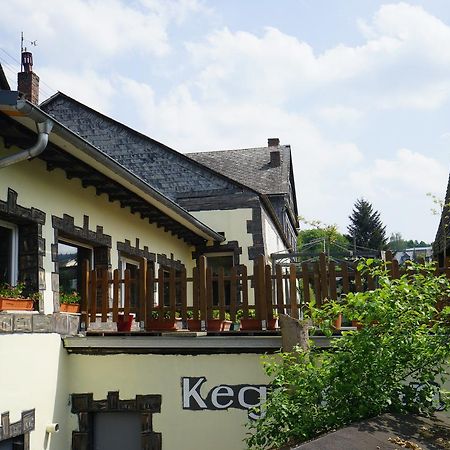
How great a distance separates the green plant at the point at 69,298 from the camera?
7.49 m

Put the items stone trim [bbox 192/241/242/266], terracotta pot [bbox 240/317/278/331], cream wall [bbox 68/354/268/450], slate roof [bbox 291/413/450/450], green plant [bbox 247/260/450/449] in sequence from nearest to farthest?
slate roof [bbox 291/413/450/450], green plant [bbox 247/260/450/449], cream wall [bbox 68/354/268/450], terracotta pot [bbox 240/317/278/331], stone trim [bbox 192/241/242/266]

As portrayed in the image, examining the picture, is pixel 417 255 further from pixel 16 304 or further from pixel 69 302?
pixel 16 304

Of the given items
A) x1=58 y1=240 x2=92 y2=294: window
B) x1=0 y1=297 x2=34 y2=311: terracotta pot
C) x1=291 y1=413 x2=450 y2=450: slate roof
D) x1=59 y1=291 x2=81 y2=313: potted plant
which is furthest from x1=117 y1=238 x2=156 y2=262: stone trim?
x1=291 y1=413 x2=450 y2=450: slate roof

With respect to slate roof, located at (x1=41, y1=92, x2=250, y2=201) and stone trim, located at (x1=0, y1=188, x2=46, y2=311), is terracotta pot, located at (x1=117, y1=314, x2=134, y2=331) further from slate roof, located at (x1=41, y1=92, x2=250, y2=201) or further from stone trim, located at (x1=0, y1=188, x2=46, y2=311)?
slate roof, located at (x1=41, y1=92, x2=250, y2=201)

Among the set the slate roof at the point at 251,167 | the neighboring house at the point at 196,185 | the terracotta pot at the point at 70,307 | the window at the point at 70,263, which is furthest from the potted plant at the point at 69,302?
the slate roof at the point at 251,167

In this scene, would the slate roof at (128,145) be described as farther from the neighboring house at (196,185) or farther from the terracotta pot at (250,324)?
the terracotta pot at (250,324)

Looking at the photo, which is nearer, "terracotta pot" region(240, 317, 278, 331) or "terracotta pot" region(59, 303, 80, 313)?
"terracotta pot" region(240, 317, 278, 331)

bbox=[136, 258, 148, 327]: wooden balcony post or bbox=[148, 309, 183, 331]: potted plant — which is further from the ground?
bbox=[136, 258, 148, 327]: wooden balcony post

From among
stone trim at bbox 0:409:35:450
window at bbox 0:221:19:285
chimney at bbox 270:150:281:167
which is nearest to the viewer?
stone trim at bbox 0:409:35:450

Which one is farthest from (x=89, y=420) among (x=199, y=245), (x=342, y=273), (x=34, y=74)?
(x=34, y=74)

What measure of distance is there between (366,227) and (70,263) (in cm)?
4817

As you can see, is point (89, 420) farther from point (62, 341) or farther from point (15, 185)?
point (15, 185)

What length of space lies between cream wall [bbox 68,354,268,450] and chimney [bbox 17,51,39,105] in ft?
28.4

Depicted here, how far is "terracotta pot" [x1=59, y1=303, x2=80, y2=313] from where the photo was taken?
7.40m
